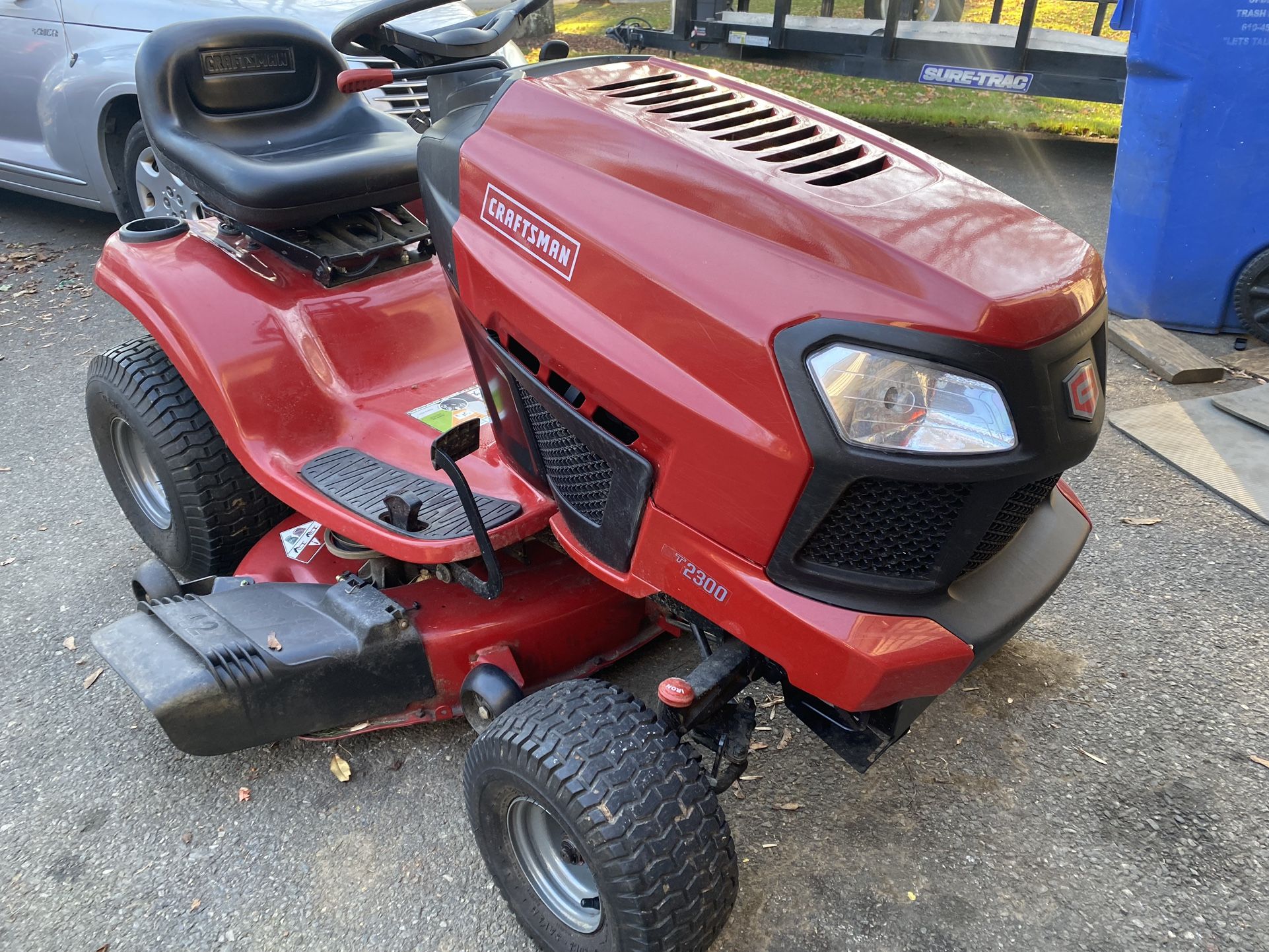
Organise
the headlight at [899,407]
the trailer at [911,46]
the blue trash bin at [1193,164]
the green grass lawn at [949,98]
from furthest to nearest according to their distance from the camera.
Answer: the green grass lawn at [949,98], the trailer at [911,46], the blue trash bin at [1193,164], the headlight at [899,407]

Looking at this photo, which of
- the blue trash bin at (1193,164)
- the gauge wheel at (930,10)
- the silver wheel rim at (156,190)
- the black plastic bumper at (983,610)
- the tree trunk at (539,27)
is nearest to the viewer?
the black plastic bumper at (983,610)

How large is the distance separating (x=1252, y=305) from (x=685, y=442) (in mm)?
3725

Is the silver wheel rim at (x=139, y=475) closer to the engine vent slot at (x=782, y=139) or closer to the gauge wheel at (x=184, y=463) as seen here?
the gauge wheel at (x=184, y=463)

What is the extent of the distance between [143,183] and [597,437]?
3.95 meters

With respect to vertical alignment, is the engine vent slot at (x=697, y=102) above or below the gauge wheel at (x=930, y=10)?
above

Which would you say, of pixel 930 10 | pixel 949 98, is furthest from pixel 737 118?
pixel 949 98

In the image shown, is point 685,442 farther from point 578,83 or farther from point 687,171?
point 578,83

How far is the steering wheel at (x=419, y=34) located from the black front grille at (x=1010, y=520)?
1360 mm

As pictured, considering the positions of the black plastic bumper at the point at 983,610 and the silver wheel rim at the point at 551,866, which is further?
the silver wheel rim at the point at 551,866

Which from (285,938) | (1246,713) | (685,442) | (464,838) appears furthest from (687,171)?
(1246,713)

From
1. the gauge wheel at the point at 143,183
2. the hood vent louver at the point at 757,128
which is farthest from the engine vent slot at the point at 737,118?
the gauge wheel at the point at 143,183

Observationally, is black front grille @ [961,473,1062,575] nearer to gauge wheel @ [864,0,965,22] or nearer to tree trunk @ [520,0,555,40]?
gauge wheel @ [864,0,965,22]

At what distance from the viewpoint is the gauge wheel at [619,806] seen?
1.51m

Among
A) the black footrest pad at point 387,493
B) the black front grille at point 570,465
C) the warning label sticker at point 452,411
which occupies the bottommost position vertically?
the black footrest pad at point 387,493
